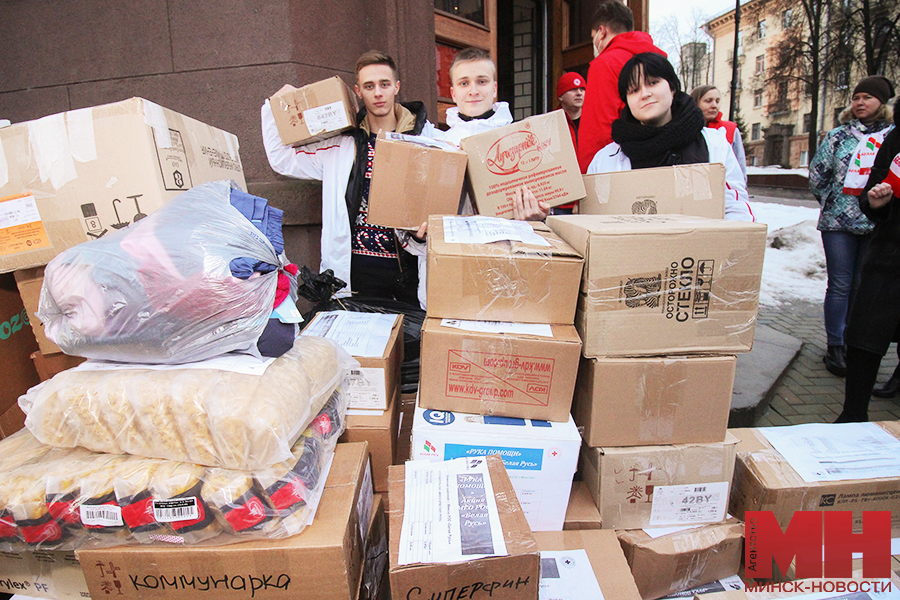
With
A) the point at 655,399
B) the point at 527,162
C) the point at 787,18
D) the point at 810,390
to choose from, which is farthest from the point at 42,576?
the point at 787,18

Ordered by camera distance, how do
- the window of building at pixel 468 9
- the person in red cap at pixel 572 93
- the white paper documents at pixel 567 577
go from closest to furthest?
the white paper documents at pixel 567 577
the person in red cap at pixel 572 93
the window of building at pixel 468 9

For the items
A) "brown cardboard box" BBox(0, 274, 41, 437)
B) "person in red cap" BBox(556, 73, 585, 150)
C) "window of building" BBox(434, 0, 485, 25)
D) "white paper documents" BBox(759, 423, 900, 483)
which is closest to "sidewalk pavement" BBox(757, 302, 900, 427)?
"white paper documents" BBox(759, 423, 900, 483)

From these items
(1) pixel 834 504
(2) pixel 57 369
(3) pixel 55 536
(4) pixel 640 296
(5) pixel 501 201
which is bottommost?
(1) pixel 834 504

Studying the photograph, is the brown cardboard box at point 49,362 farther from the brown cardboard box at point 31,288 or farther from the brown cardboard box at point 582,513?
the brown cardboard box at point 582,513

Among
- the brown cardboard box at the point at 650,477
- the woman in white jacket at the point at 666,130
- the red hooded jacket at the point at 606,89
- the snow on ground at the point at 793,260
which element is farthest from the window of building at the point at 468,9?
the brown cardboard box at the point at 650,477

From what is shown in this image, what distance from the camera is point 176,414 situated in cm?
108

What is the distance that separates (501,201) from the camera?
6.42 feet

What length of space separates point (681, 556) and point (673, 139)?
1549 millimetres

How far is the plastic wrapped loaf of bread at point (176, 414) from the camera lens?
106 centimetres

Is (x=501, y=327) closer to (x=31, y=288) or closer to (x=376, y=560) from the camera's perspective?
(x=376, y=560)

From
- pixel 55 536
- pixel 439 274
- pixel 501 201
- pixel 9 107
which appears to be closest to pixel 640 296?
pixel 439 274

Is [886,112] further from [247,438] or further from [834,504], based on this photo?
[247,438]

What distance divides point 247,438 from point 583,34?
6.08 meters

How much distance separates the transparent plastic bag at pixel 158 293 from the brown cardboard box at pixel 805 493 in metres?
1.67
